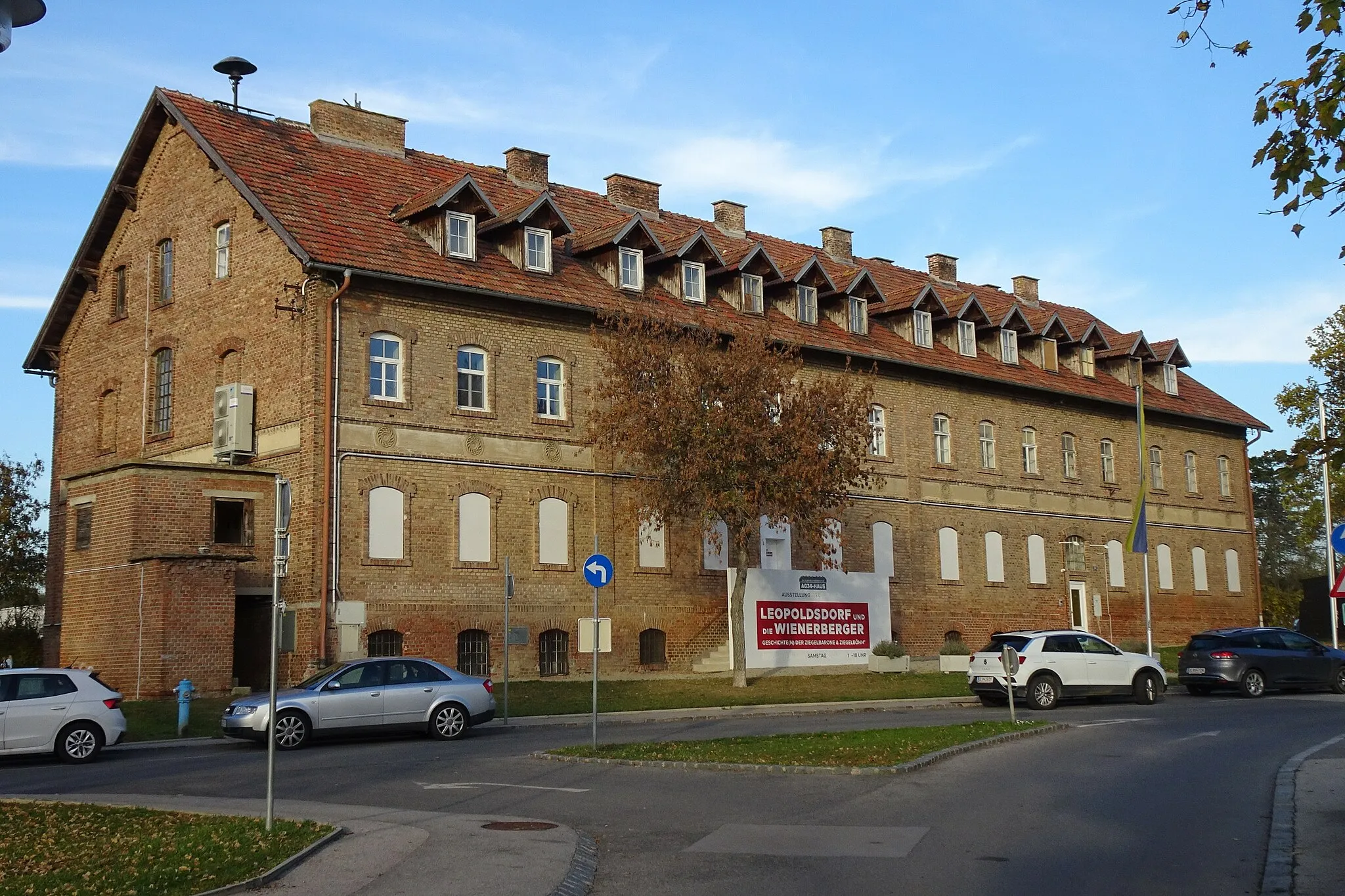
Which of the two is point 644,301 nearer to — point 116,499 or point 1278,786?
point 116,499

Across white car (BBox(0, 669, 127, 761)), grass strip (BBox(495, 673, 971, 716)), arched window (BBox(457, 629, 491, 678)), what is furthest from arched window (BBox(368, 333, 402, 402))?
white car (BBox(0, 669, 127, 761))

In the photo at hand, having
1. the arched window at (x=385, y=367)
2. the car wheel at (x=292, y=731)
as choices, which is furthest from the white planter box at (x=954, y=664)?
the car wheel at (x=292, y=731)

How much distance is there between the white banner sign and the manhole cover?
70.8 feet

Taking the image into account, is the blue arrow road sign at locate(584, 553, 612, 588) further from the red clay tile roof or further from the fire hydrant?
the red clay tile roof

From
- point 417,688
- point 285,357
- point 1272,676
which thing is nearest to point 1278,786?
point 417,688

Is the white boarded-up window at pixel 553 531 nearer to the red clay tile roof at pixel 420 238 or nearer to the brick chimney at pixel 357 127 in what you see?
the red clay tile roof at pixel 420 238

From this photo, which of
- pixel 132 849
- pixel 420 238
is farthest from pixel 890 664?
pixel 132 849

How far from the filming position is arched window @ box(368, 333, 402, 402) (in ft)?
105

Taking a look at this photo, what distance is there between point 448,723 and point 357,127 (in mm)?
20176

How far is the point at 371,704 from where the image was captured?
22.1 meters

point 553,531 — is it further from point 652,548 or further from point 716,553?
point 716,553

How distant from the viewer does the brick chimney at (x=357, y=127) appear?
121ft

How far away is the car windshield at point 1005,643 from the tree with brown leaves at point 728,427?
4.55 meters

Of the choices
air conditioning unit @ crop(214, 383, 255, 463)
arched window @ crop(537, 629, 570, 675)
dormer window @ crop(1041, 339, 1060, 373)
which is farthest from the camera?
dormer window @ crop(1041, 339, 1060, 373)
